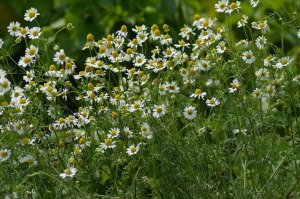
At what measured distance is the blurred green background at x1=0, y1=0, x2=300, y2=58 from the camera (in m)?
4.82

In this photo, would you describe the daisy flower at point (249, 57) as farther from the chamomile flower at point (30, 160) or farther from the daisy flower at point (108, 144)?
the chamomile flower at point (30, 160)

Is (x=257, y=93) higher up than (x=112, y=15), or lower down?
lower down

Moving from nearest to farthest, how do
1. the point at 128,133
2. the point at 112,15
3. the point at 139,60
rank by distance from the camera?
the point at 128,133
the point at 139,60
the point at 112,15

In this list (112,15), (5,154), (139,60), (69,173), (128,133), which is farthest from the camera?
(112,15)

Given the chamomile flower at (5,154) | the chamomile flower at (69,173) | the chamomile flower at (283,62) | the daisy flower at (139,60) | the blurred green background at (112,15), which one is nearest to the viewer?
the chamomile flower at (69,173)

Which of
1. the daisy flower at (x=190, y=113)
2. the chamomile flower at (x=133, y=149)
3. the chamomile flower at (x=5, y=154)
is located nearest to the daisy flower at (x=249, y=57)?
the daisy flower at (x=190, y=113)

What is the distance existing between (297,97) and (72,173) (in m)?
0.93

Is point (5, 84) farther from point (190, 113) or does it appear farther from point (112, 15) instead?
point (112, 15)

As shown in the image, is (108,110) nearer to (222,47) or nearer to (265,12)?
(222,47)

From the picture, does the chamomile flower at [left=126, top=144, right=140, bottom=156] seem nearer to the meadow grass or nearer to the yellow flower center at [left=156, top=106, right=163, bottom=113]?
the meadow grass

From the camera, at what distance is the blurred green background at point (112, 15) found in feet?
15.8

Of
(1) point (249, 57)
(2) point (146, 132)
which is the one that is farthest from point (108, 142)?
(1) point (249, 57)

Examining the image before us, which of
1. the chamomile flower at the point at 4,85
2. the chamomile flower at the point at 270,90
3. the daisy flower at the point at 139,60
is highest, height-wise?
the chamomile flower at the point at 4,85

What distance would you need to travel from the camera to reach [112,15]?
16.2 feet
